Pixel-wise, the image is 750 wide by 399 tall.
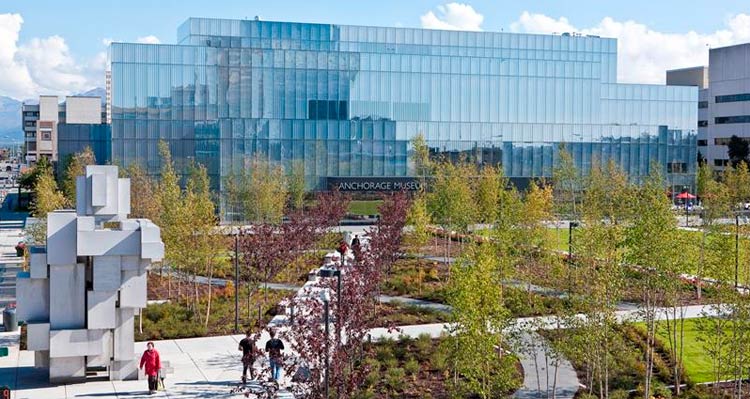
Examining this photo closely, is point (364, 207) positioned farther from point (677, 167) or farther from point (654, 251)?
point (654, 251)

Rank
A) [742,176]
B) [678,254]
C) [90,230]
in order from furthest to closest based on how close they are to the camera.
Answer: [742,176] → [678,254] → [90,230]

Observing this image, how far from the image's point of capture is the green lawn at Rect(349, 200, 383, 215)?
263 feet

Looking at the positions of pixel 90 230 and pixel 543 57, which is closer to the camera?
pixel 90 230

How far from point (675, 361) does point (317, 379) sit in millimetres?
13202

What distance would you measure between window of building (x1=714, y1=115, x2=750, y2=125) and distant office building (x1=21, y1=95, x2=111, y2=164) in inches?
2845

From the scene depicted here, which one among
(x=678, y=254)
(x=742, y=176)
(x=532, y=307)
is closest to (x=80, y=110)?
(x=742, y=176)

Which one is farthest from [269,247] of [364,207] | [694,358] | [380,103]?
[380,103]

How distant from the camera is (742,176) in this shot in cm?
7494

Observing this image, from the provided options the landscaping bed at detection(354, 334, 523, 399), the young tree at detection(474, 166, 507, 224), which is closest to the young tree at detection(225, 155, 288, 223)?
the young tree at detection(474, 166, 507, 224)

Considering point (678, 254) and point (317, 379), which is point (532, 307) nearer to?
point (678, 254)

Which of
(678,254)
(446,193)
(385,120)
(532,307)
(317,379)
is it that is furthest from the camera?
(385,120)

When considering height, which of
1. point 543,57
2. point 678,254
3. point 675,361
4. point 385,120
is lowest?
point 675,361

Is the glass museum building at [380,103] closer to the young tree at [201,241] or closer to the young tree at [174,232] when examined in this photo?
the young tree at [174,232]

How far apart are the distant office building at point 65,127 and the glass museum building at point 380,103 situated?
9743mm
